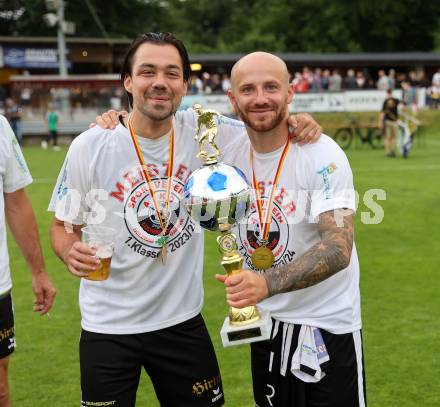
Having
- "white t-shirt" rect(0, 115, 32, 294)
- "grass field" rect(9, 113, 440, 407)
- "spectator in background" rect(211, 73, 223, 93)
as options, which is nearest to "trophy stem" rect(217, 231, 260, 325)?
"white t-shirt" rect(0, 115, 32, 294)

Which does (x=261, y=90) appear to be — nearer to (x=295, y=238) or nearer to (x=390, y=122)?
(x=295, y=238)

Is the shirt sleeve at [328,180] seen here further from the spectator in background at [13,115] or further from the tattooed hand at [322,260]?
the spectator in background at [13,115]

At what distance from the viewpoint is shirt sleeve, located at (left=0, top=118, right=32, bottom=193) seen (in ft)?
12.2

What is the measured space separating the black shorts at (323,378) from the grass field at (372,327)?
5.53ft

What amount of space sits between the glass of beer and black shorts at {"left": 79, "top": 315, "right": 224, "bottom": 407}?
17.9 inches

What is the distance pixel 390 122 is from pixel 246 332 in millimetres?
19108

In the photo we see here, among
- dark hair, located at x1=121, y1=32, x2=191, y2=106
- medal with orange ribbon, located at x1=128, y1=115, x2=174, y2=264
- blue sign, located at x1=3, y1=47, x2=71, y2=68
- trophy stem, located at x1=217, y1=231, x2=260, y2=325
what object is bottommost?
trophy stem, located at x1=217, y1=231, x2=260, y2=325

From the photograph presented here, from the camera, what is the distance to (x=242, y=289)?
2566 mm

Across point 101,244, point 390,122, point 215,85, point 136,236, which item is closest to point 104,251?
point 101,244

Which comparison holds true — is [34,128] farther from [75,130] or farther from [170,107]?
[170,107]

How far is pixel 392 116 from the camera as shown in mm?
21031

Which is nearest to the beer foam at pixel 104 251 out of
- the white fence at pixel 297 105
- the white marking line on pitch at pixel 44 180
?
the white marking line on pitch at pixel 44 180

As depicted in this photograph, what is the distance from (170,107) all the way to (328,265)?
1.05 metres

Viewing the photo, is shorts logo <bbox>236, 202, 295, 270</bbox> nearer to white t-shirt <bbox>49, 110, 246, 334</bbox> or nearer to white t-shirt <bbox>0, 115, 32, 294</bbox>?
white t-shirt <bbox>49, 110, 246, 334</bbox>
